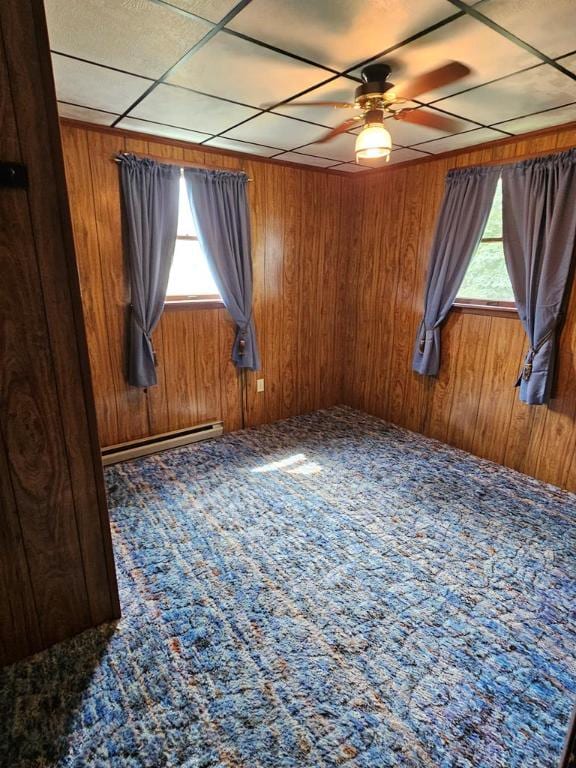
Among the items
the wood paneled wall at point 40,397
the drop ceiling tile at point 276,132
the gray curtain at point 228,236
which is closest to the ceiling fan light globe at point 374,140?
the drop ceiling tile at point 276,132

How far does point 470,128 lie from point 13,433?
119 inches

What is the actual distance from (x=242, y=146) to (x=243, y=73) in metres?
1.32

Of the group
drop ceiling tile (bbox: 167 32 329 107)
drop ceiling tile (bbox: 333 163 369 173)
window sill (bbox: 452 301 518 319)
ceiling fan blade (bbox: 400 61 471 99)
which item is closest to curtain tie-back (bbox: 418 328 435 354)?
window sill (bbox: 452 301 518 319)

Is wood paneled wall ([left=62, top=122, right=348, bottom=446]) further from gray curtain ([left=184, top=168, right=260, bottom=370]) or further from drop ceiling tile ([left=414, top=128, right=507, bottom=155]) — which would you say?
drop ceiling tile ([left=414, top=128, right=507, bottom=155])

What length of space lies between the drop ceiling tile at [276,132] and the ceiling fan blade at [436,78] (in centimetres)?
73

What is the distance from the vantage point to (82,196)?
2.74 metres

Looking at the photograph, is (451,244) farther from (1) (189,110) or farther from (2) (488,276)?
(1) (189,110)

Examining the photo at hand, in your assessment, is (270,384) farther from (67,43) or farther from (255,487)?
(67,43)

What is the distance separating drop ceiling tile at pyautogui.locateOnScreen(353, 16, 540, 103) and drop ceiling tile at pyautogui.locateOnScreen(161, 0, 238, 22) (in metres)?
0.69

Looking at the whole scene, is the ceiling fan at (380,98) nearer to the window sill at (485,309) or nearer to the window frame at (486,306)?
the window frame at (486,306)

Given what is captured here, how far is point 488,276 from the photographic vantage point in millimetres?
3170

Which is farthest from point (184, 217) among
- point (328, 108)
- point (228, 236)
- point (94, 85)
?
point (328, 108)

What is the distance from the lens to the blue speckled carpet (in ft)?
4.32

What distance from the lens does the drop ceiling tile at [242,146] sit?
9.84ft
